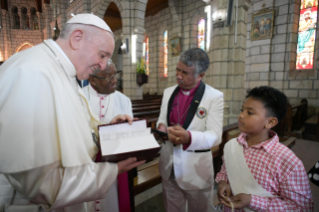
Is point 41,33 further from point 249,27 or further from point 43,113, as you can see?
point 43,113

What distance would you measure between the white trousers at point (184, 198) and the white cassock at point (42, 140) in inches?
34.5

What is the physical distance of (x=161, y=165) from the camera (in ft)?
5.64

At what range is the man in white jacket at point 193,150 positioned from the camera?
1563mm

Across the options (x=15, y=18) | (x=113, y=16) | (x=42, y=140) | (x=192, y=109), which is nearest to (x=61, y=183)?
(x=42, y=140)

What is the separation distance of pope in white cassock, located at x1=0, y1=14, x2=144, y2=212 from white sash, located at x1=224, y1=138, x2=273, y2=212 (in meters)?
0.73

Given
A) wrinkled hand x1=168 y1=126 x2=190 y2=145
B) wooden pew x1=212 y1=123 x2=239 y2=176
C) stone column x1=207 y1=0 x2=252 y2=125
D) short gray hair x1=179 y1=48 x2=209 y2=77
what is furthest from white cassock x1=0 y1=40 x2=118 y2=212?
stone column x1=207 y1=0 x2=252 y2=125

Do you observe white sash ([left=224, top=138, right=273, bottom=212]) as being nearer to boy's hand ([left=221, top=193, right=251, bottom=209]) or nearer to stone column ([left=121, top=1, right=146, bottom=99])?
boy's hand ([left=221, top=193, right=251, bottom=209])

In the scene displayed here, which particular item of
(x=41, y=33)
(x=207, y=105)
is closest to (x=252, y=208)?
(x=207, y=105)

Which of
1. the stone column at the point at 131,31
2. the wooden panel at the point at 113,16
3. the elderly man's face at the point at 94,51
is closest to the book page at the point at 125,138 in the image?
Answer: the elderly man's face at the point at 94,51

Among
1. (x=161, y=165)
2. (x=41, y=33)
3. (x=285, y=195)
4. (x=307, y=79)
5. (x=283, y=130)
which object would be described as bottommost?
(x=283, y=130)

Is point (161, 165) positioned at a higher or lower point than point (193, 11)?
lower

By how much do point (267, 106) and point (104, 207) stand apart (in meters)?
1.69

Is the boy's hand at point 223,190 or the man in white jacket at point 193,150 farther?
the man in white jacket at point 193,150

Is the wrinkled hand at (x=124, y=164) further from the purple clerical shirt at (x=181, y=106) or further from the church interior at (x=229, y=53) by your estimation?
the church interior at (x=229, y=53)
